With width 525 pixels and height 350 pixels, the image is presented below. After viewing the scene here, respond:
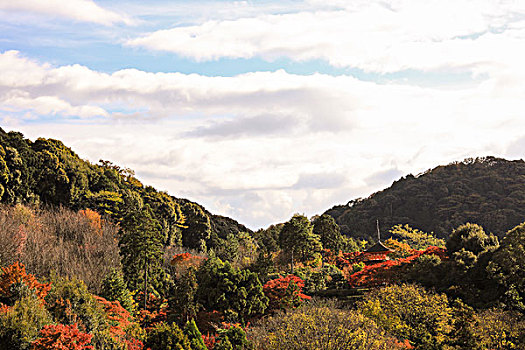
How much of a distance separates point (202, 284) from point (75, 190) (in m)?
27.2

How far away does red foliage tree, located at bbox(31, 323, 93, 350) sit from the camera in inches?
890

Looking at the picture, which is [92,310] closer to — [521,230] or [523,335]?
[523,335]

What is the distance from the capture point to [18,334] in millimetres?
23188

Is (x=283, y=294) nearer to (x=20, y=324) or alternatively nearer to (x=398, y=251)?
(x=20, y=324)

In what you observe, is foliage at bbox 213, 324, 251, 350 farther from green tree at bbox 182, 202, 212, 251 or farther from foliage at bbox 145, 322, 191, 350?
green tree at bbox 182, 202, 212, 251

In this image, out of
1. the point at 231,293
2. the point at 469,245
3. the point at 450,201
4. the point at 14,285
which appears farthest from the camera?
the point at 450,201

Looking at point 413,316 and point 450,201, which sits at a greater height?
point 450,201

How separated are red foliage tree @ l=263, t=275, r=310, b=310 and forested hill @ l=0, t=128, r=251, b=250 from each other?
46.2 ft

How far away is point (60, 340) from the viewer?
2266cm

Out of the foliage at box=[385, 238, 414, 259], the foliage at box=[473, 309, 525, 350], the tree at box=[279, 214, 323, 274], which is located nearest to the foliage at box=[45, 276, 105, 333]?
the foliage at box=[473, 309, 525, 350]

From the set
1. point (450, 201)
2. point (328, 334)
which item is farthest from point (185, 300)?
point (450, 201)

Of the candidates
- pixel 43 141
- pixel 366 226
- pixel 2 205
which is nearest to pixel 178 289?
pixel 2 205

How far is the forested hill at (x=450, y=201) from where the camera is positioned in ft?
322

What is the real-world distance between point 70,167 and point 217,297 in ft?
103
